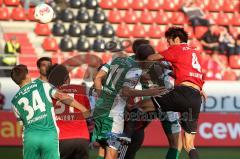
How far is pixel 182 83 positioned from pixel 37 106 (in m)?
2.56

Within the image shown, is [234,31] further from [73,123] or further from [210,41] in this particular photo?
[73,123]

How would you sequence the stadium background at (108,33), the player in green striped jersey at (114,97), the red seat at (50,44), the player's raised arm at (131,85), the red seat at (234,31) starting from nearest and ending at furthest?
the player's raised arm at (131,85)
the player in green striped jersey at (114,97)
the stadium background at (108,33)
the red seat at (50,44)
the red seat at (234,31)

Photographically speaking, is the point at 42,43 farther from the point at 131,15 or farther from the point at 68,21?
the point at 131,15

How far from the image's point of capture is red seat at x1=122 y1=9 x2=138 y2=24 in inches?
854

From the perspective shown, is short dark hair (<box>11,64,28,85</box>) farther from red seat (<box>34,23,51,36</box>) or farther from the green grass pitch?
red seat (<box>34,23,51,36</box>)

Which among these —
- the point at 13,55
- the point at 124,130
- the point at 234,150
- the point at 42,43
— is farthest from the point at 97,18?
the point at 124,130

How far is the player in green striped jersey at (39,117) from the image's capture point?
659 cm

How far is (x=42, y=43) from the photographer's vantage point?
788 inches

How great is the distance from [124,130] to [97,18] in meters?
12.7

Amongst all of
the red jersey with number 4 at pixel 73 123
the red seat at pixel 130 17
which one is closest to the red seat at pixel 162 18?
the red seat at pixel 130 17

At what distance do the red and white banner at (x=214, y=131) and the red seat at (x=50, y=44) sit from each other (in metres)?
7.37

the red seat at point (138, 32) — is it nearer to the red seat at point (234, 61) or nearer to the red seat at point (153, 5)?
the red seat at point (153, 5)

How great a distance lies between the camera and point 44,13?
49.7ft

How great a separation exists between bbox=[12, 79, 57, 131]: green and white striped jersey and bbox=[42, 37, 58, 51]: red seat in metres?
13.0
